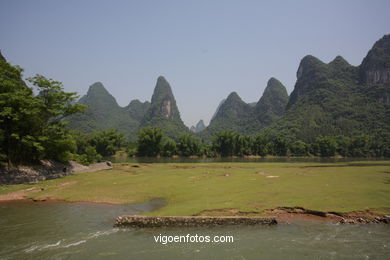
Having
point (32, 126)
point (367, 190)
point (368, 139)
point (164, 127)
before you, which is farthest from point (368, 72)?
point (32, 126)

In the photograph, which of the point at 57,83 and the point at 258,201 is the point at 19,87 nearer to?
the point at 57,83

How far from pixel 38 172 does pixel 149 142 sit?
222ft

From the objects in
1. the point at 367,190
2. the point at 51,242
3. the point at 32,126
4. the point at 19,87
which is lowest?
the point at 51,242

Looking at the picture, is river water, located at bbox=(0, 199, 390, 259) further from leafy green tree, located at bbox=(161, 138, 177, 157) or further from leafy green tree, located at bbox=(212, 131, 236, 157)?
leafy green tree, located at bbox=(212, 131, 236, 157)

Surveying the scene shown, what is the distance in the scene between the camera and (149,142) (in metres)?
93.9

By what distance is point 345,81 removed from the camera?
18300 cm

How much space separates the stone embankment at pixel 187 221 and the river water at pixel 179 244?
35 centimetres

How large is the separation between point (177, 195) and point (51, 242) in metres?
8.67

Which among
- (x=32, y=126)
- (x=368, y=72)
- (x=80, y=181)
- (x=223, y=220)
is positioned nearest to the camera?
(x=223, y=220)

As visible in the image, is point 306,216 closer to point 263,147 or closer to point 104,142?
point 104,142

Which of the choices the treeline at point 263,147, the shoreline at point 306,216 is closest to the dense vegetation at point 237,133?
the treeline at point 263,147

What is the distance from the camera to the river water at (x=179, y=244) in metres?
8.34

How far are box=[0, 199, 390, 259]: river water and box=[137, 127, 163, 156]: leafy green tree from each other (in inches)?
3207

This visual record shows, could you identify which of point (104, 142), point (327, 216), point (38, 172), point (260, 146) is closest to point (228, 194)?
point (327, 216)
